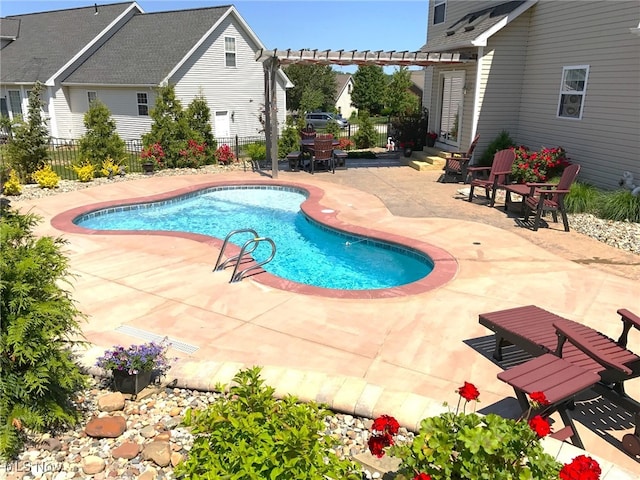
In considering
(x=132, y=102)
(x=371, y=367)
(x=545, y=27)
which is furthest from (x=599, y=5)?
(x=132, y=102)

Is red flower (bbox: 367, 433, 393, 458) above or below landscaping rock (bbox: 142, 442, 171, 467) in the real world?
above

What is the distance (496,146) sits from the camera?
1569cm

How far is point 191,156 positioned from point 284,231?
8.03 meters

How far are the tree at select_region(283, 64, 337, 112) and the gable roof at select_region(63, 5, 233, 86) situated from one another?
23.2m

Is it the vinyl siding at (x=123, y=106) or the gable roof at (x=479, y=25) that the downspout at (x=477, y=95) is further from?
the vinyl siding at (x=123, y=106)

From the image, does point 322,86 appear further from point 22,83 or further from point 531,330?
point 531,330

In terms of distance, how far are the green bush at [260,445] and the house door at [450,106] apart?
51.2 ft

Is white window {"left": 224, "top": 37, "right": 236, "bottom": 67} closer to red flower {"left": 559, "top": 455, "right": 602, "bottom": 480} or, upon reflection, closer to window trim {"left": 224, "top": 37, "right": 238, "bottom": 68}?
window trim {"left": 224, "top": 37, "right": 238, "bottom": 68}

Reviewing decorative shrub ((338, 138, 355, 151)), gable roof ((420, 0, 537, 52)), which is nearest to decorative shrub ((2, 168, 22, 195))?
decorative shrub ((338, 138, 355, 151))

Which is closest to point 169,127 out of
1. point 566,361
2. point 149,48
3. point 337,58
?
point 337,58

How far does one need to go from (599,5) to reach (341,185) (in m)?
8.32

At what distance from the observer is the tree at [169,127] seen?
1764cm

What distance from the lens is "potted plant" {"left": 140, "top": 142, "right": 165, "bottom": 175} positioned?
668 inches

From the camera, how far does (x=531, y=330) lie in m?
4.91
